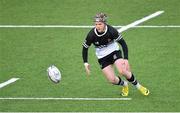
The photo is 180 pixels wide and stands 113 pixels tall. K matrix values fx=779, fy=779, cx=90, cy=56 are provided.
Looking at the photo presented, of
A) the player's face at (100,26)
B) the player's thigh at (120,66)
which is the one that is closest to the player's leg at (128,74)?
the player's thigh at (120,66)

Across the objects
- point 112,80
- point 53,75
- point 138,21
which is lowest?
point 112,80

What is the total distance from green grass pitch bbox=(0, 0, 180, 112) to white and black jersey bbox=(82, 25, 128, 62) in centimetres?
118

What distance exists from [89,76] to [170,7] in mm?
7430

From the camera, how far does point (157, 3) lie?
97.8ft

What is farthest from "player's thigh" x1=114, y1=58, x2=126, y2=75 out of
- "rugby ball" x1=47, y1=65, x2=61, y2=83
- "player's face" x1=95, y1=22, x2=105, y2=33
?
"rugby ball" x1=47, y1=65, x2=61, y2=83

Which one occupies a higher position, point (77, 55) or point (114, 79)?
point (77, 55)

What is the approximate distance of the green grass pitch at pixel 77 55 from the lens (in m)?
20.4

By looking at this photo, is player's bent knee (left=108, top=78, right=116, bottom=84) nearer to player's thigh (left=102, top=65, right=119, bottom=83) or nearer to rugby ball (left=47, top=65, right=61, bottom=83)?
player's thigh (left=102, top=65, right=119, bottom=83)

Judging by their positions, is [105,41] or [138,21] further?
[138,21]

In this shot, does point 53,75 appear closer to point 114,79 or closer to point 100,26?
point 114,79

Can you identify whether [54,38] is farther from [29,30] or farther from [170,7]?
[170,7]

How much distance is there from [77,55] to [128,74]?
4672 millimetres

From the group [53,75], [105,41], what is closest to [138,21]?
[105,41]

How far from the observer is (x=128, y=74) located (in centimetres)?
2061
